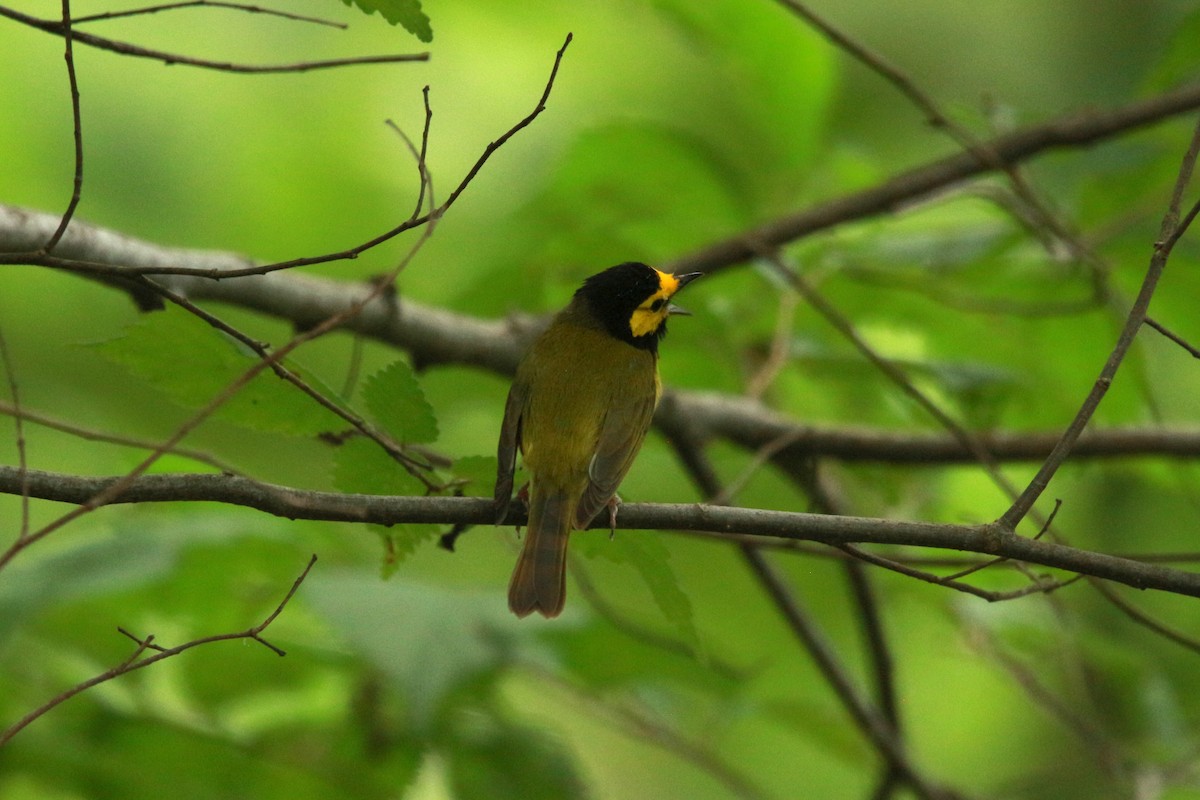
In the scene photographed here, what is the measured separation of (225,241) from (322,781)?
4.22 metres

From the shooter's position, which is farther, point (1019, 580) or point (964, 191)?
point (1019, 580)

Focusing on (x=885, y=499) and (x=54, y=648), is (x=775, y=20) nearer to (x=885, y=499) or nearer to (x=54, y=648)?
(x=885, y=499)

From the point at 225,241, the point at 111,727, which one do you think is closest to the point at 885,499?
the point at 111,727

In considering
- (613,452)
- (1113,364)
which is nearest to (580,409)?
(613,452)

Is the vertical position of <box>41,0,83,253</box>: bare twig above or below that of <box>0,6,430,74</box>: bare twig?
below

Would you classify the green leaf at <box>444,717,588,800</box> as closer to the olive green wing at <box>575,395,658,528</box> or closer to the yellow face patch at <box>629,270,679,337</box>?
the olive green wing at <box>575,395,658,528</box>

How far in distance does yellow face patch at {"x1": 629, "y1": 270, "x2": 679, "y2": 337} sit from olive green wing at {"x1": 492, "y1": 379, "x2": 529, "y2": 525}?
557 millimetres

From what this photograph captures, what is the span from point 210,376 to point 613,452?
46.8 inches

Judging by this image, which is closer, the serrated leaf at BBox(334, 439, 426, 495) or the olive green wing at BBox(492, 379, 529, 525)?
the serrated leaf at BBox(334, 439, 426, 495)

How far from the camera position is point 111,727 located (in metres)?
2.97

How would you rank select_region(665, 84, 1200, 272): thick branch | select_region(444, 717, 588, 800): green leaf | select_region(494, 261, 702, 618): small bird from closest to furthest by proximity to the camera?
1. select_region(494, 261, 702, 618): small bird
2. select_region(444, 717, 588, 800): green leaf
3. select_region(665, 84, 1200, 272): thick branch

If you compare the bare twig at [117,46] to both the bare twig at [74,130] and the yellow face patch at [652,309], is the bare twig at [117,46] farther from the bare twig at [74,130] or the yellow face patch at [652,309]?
the yellow face patch at [652,309]

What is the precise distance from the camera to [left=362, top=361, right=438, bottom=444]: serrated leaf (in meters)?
2.06

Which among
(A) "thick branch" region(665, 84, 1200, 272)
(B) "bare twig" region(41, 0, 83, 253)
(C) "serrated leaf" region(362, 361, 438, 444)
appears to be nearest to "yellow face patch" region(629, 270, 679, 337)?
(A) "thick branch" region(665, 84, 1200, 272)
